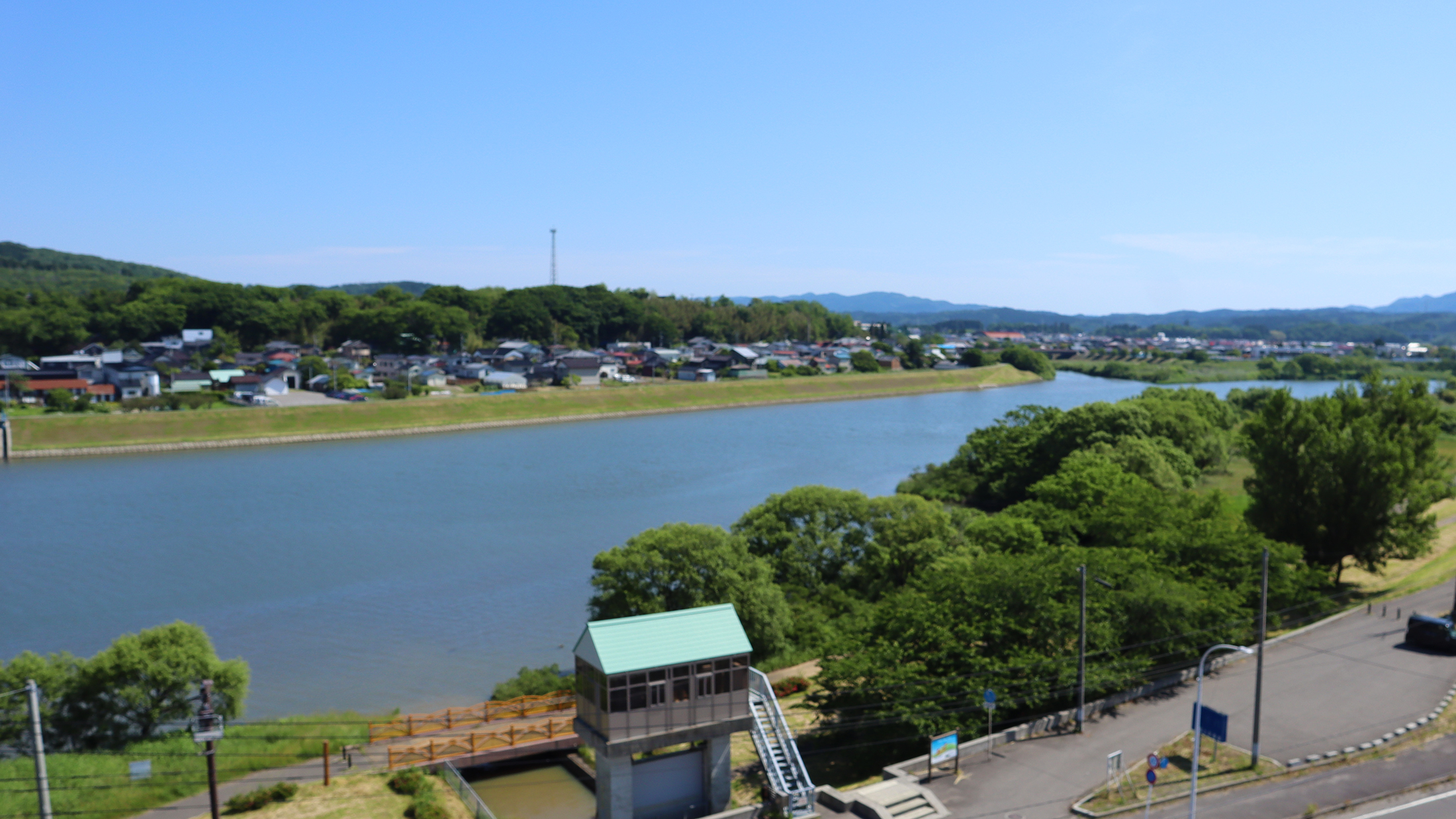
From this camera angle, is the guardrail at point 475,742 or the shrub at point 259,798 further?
the guardrail at point 475,742

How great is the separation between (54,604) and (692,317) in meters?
91.7

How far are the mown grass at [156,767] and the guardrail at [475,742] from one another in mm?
1304

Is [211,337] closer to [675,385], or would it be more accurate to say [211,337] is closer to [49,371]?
[49,371]

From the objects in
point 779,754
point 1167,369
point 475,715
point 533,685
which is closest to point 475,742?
point 475,715

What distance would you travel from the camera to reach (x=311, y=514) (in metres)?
30.2

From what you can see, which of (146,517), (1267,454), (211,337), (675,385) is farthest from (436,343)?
(1267,454)

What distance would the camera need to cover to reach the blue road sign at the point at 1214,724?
10.4m

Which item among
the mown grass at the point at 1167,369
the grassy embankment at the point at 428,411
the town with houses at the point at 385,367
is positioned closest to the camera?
the grassy embankment at the point at 428,411

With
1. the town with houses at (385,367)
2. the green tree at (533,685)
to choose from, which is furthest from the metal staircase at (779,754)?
the town with houses at (385,367)

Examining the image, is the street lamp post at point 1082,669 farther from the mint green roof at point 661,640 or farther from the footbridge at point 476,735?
the footbridge at point 476,735

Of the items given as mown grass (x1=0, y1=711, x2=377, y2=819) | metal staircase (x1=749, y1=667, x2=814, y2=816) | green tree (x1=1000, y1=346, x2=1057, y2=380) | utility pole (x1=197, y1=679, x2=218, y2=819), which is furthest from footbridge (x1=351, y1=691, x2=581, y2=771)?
green tree (x1=1000, y1=346, x2=1057, y2=380)

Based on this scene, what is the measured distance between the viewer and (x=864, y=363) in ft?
286

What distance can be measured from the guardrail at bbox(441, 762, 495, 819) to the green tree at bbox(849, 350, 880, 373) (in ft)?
250

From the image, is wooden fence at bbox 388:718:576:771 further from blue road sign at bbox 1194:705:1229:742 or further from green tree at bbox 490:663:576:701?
blue road sign at bbox 1194:705:1229:742
